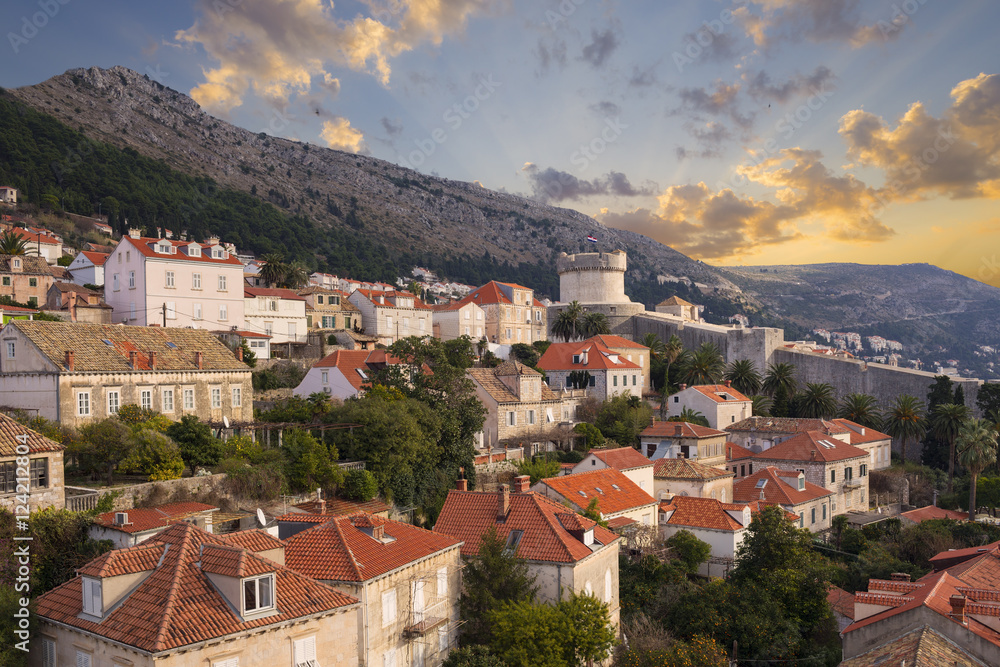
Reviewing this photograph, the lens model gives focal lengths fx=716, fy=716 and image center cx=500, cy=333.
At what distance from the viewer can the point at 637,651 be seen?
75.0ft

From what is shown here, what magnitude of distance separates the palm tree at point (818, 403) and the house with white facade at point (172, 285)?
4164cm

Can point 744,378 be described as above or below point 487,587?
above

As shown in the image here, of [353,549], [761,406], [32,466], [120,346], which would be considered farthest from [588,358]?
[32,466]

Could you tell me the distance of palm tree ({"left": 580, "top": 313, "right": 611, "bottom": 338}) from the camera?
65375mm

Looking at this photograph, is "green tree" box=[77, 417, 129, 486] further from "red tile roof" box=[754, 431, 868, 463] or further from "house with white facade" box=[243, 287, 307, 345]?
"red tile roof" box=[754, 431, 868, 463]

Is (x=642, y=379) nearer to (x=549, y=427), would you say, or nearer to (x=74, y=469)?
(x=549, y=427)

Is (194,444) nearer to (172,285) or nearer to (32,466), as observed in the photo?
(32,466)

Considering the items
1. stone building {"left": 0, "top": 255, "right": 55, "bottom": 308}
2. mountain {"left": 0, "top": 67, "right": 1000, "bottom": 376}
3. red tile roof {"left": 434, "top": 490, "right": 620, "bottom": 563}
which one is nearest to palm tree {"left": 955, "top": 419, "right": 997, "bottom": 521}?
red tile roof {"left": 434, "top": 490, "right": 620, "bottom": 563}

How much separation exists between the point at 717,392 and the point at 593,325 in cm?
1687

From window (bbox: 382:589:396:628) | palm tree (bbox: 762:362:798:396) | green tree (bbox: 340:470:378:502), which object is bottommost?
window (bbox: 382:589:396:628)

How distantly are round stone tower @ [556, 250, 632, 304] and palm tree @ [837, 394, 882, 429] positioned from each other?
25.3 meters

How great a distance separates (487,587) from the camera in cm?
2000

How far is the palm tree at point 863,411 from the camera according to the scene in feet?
181

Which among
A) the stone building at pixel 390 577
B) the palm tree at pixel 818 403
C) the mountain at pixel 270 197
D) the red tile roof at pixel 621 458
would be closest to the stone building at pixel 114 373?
the stone building at pixel 390 577
